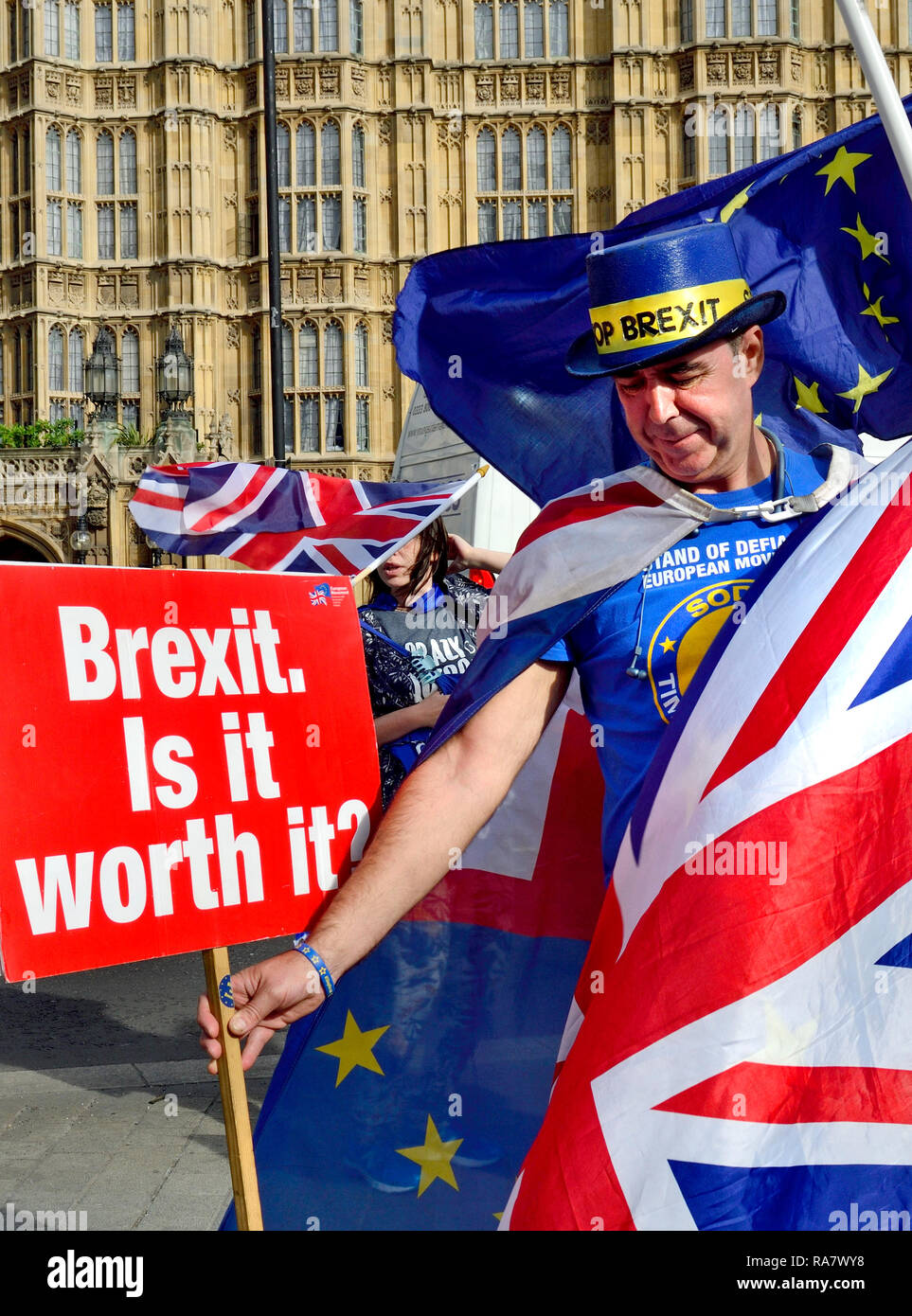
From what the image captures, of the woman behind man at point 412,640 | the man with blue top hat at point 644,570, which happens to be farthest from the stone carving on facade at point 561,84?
the man with blue top hat at point 644,570

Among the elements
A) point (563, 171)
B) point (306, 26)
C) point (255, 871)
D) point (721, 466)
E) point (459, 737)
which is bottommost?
point (255, 871)

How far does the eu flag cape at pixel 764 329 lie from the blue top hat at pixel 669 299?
0.76 meters

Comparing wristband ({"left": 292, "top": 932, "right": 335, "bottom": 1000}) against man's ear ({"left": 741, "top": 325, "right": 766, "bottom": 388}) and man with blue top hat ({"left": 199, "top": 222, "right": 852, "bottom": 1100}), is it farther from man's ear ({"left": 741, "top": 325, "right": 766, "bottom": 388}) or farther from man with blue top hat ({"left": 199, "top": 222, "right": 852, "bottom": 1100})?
man's ear ({"left": 741, "top": 325, "right": 766, "bottom": 388})

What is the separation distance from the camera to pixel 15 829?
212 cm

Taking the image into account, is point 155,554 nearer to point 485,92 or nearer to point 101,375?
point 101,375

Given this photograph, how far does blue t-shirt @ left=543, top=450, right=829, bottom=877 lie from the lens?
2.26 metres

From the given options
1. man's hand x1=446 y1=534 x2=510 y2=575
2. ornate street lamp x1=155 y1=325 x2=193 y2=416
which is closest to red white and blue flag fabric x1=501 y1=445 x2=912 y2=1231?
man's hand x1=446 y1=534 x2=510 y2=575

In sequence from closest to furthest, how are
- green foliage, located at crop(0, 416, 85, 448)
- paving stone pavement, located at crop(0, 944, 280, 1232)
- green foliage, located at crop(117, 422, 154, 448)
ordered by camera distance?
paving stone pavement, located at crop(0, 944, 280, 1232) → green foliage, located at crop(117, 422, 154, 448) → green foliage, located at crop(0, 416, 85, 448)

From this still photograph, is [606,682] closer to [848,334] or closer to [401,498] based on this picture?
[848,334]

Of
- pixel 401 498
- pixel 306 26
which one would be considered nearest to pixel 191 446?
pixel 306 26

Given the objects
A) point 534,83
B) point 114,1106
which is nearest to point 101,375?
point 534,83

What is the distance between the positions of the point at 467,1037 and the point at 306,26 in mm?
34922

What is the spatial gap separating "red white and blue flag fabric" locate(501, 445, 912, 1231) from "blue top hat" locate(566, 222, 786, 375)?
34 cm

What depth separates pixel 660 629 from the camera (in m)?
2.27
